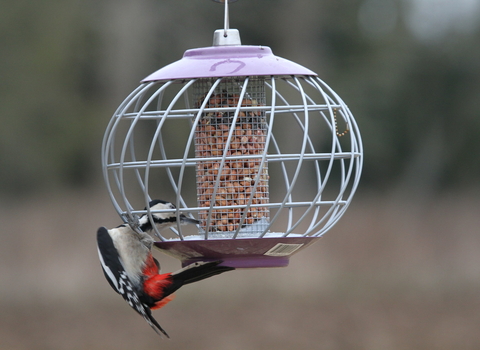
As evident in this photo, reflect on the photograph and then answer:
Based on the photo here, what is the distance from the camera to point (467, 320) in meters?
8.84

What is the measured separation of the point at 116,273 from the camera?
10.9 feet

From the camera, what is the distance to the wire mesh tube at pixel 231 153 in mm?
3234

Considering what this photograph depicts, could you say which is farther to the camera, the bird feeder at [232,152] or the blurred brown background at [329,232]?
the blurred brown background at [329,232]

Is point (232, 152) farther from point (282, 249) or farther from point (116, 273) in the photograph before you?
point (116, 273)

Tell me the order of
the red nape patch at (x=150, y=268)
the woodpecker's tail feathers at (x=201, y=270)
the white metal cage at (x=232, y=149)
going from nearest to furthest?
the white metal cage at (x=232, y=149) → the woodpecker's tail feathers at (x=201, y=270) → the red nape patch at (x=150, y=268)

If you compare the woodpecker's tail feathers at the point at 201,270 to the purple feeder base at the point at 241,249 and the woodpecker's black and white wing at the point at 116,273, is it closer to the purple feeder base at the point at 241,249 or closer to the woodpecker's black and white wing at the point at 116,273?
the purple feeder base at the point at 241,249

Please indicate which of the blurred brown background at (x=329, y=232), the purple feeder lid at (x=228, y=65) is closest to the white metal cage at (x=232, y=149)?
the purple feeder lid at (x=228, y=65)

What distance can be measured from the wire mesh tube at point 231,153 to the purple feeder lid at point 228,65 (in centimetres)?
23

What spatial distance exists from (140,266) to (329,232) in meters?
6.56

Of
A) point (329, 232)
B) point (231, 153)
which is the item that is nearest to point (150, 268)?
point (231, 153)

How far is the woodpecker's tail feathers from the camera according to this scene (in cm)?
298

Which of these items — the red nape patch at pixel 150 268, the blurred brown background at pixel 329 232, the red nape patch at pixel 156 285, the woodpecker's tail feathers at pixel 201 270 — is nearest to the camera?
the woodpecker's tail feathers at pixel 201 270

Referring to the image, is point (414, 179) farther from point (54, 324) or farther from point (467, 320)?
point (54, 324)

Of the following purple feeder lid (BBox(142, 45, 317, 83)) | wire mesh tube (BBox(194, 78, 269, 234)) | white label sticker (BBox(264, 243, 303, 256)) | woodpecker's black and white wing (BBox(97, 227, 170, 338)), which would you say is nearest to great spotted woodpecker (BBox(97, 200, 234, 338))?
woodpecker's black and white wing (BBox(97, 227, 170, 338))
